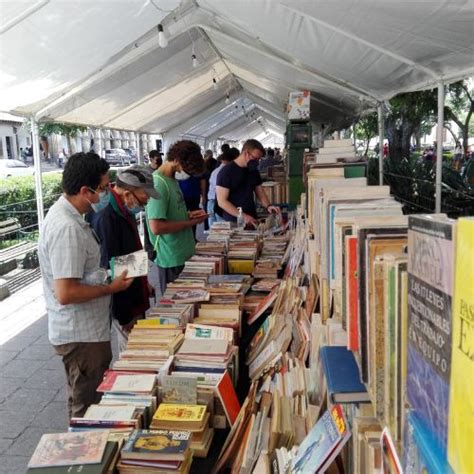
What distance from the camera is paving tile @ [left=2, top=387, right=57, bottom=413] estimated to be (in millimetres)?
3408

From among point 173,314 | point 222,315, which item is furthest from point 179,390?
point 222,315

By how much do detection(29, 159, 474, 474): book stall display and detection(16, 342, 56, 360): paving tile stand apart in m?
1.84

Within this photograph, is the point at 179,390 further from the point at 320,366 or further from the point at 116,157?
the point at 116,157

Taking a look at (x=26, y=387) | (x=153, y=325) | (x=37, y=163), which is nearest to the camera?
(x=153, y=325)

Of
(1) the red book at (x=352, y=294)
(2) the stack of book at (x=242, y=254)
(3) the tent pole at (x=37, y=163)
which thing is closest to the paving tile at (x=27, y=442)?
(2) the stack of book at (x=242, y=254)

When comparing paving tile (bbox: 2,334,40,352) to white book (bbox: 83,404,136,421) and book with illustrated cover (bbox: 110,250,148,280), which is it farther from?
white book (bbox: 83,404,136,421)

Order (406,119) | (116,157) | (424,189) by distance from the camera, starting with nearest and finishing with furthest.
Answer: (424,189)
(406,119)
(116,157)

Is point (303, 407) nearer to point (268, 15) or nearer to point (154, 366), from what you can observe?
point (154, 366)

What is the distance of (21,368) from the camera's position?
4086 millimetres

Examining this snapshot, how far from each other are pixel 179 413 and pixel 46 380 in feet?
8.09

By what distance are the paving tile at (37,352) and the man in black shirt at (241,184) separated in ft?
7.01

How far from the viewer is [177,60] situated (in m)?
6.97

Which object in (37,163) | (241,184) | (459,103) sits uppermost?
(459,103)

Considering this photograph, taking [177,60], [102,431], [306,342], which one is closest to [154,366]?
[102,431]
